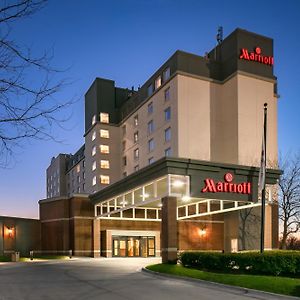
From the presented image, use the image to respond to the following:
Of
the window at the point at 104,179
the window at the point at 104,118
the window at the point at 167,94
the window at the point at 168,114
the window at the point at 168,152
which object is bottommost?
the window at the point at 104,179

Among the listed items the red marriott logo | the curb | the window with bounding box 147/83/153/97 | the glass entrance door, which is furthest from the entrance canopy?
the window with bounding box 147/83/153/97

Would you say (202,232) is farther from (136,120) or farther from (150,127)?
(136,120)

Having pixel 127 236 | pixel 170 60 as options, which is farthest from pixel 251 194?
pixel 170 60

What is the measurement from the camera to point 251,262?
22.5 m

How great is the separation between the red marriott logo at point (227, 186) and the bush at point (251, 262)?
6250 mm

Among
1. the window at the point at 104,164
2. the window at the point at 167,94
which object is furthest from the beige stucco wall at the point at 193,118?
the window at the point at 104,164

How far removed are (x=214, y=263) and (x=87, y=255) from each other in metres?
28.3

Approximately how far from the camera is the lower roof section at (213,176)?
3102 cm

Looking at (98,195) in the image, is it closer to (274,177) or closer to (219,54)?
(274,177)

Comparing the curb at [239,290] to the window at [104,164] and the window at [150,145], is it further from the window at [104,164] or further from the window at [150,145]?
the window at [104,164]

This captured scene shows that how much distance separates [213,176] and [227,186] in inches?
52.5

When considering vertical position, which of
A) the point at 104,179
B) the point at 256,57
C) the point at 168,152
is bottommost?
the point at 104,179

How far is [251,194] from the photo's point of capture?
33.6 metres

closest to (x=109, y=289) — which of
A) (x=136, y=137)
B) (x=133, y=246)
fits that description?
(x=133, y=246)
